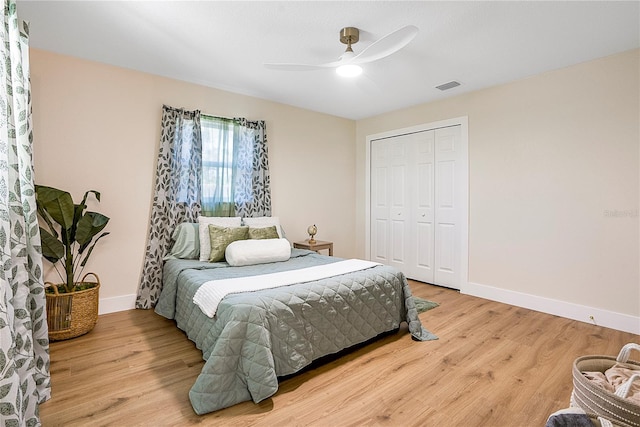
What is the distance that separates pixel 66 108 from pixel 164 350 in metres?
2.32

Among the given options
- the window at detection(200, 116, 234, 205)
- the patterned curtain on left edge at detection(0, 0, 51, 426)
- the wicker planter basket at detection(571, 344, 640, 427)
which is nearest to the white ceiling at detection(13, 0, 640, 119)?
the window at detection(200, 116, 234, 205)

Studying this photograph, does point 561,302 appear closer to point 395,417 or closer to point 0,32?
point 395,417

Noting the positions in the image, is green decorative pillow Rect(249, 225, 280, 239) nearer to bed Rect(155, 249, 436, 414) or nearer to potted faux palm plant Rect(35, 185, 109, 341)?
bed Rect(155, 249, 436, 414)

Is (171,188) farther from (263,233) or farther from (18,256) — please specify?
(18,256)

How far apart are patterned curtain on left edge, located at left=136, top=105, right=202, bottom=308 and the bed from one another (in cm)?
34

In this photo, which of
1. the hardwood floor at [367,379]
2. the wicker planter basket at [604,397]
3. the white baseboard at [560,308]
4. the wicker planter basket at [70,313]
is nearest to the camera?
the wicker planter basket at [604,397]

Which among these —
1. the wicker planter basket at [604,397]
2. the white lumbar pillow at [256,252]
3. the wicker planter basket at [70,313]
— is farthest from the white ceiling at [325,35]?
the wicker planter basket at [604,397]

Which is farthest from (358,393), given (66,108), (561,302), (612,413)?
(66,108)

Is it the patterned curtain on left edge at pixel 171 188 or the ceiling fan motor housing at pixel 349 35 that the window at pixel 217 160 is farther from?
the ceiling fan motor housing at pixel 349 35

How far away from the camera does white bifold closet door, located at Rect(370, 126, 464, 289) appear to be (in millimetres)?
4012

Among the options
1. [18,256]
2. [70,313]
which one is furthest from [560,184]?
[70,313]

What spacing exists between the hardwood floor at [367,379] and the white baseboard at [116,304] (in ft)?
0.71

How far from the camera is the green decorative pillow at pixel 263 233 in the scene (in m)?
3.25

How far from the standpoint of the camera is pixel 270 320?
1.87 metres
